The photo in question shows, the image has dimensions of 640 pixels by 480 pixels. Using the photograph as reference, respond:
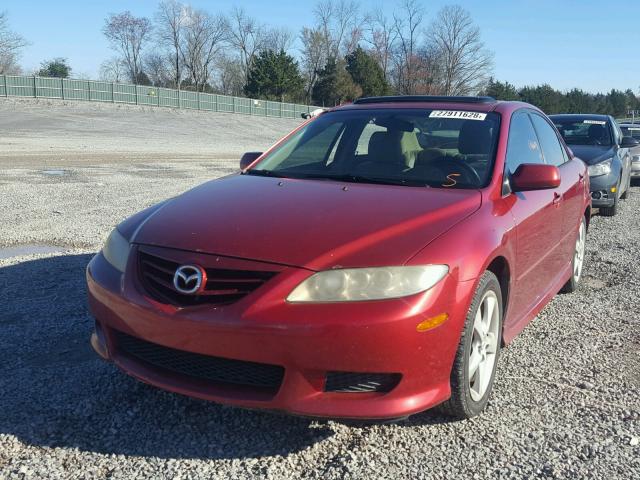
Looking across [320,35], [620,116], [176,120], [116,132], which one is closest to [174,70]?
[320,35]

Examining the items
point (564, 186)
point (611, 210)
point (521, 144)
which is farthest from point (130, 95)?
point (521, 144)

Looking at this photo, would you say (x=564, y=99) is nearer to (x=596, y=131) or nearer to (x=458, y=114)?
(x=596, y=131)

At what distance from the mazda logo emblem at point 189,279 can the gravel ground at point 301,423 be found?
73 cm

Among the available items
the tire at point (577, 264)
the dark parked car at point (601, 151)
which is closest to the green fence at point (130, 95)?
the dark parked car at point (601, 151)

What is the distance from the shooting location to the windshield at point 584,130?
10711 millimetres

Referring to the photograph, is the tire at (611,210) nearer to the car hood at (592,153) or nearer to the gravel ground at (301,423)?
the car hood at (592,153)

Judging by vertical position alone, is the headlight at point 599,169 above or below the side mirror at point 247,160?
below

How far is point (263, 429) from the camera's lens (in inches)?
120

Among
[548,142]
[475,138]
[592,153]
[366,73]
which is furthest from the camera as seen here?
[366,73]

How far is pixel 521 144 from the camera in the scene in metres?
4.24

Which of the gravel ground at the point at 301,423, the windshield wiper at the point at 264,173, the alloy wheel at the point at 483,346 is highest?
the windshield wiper at the point at 264,173

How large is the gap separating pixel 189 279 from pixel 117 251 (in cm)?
66

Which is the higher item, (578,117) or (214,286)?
(578,117)

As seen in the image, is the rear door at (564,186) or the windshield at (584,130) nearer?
the rear door at (564,186)
